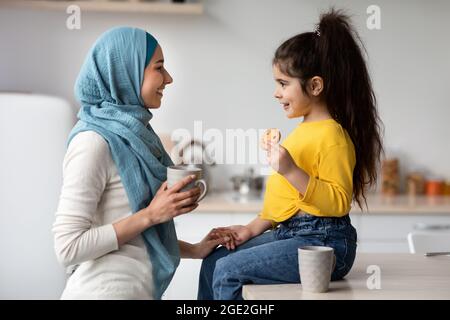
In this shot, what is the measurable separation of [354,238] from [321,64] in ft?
0.99

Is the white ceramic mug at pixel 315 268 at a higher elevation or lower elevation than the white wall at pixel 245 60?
lower

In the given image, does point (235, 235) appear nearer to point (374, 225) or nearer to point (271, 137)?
point (271, 137)

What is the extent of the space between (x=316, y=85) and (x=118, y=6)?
157 cm

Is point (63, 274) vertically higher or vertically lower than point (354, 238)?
lower

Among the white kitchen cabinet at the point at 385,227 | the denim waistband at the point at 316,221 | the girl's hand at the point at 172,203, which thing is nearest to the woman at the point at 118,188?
the girl's hand at the point at 172,203

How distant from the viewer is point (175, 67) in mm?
2871

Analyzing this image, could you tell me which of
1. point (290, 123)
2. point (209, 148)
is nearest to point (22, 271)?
point (209, 148)

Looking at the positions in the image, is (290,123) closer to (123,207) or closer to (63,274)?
(63,274)

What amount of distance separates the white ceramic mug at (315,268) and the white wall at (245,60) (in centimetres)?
176

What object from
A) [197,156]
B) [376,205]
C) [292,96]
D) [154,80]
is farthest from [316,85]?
[197,156]

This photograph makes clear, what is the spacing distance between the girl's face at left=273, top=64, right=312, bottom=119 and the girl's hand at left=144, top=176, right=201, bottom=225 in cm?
26

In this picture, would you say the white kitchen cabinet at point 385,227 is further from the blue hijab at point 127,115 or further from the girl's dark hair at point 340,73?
the blue hijab at point 127,115

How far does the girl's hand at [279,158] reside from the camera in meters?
1.12

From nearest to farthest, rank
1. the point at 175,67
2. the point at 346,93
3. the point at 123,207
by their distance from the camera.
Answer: the point at 123,207 → the point at 346,93 → the point at 175,67
